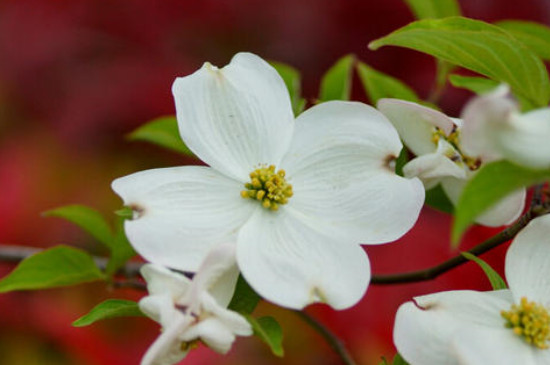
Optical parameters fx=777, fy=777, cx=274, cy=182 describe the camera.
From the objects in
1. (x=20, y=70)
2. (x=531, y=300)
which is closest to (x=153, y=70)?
(x=20, y=70)

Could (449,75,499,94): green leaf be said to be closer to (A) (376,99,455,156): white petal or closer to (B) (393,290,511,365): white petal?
(A) (376,99,455,156): white petal

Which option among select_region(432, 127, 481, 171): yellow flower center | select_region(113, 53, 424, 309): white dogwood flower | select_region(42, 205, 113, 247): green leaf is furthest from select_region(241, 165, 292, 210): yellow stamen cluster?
select_region(42, 205, 113, 247): green leaf

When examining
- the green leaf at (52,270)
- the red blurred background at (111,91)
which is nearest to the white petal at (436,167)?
the green leaf at (52,270)

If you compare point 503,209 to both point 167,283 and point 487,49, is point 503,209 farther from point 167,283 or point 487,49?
point 167,283

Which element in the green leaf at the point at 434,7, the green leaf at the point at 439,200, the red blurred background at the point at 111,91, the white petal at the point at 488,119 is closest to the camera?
the white petal at the point at 488,119

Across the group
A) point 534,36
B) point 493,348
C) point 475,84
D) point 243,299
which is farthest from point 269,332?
point 534,36

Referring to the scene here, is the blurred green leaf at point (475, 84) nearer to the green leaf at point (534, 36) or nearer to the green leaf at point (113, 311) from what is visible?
the green leaf at point (534, 36)
